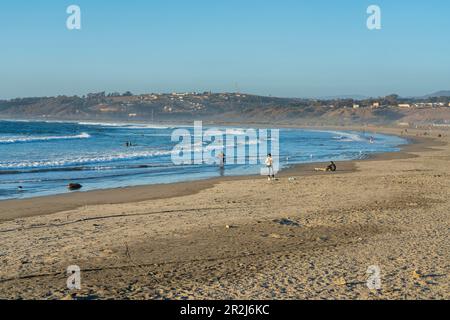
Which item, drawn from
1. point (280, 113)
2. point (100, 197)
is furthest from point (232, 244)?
point (280, 113)

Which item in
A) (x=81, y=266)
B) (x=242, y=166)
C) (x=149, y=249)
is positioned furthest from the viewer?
(x=242, y=166)

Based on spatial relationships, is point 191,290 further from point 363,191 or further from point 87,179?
point 87,179

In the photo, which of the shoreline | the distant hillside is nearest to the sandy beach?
the shoreline

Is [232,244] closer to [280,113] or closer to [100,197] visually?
[100,197]

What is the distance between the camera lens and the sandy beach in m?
7.56

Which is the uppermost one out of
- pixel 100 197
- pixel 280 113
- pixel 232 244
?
pixel 280 113

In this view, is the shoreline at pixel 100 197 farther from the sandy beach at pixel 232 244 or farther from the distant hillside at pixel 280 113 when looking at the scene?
the distant hillside at pixel 280 113

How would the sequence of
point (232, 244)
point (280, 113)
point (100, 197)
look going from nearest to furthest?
point (232, 244) < point (100, 197) < point (280, 113)

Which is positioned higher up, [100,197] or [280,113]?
[280,113]

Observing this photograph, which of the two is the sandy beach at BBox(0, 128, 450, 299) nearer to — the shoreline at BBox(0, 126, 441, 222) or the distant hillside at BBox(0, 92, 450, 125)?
the shoreline at BBox(0, 126, 441, 222)

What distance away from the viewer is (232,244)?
397 inches

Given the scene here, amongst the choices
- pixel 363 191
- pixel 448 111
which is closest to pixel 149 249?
pixel 363 191

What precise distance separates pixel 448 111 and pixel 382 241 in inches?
4823

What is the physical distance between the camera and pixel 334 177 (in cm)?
2166
